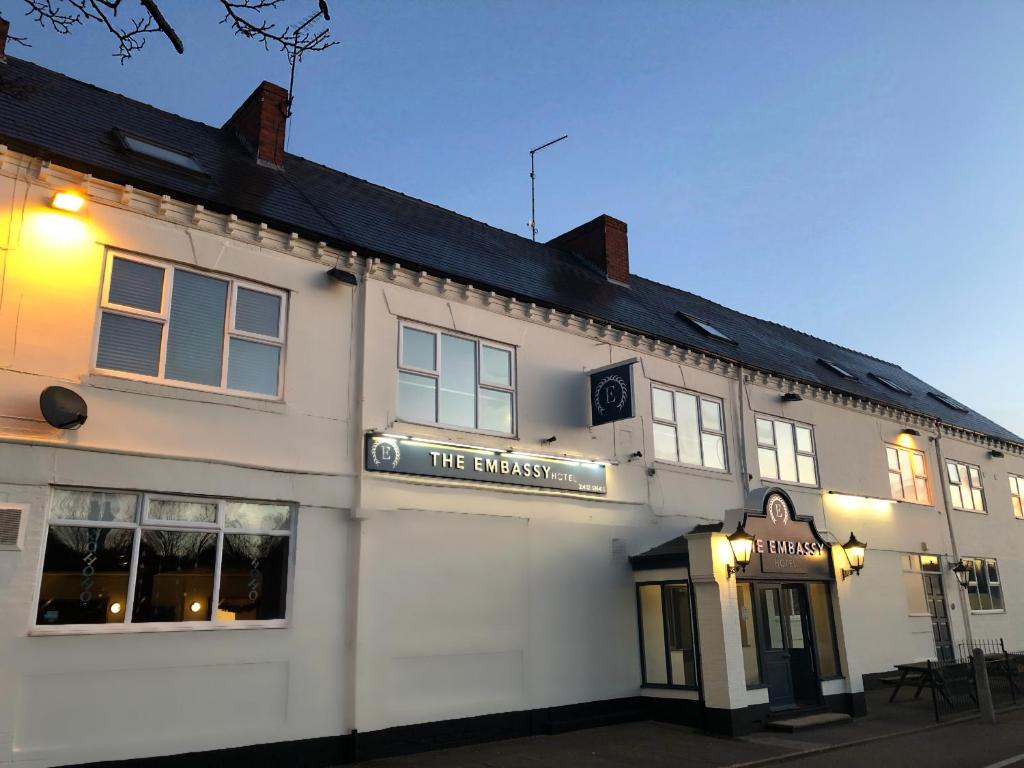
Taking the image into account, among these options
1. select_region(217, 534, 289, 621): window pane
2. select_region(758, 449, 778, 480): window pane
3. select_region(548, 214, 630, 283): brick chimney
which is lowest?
select_region(217, 534, 289, 621): window pane

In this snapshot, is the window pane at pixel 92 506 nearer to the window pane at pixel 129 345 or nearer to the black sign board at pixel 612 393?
the window pane at pixel 129 345

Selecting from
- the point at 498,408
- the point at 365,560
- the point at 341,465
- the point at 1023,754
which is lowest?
the point at 1023,754

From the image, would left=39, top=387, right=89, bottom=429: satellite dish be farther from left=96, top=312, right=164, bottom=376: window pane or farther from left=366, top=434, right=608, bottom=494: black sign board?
left=366, top=434, right=608, bottom=494: black sign board

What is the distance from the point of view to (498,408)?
1319 cm

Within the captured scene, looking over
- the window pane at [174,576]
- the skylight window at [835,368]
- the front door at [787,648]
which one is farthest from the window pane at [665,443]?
the skylight window at [835,368]

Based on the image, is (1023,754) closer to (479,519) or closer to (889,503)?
(479,519)

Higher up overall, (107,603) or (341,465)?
(341,465)

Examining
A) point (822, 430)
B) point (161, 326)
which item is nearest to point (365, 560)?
point (161, 326)

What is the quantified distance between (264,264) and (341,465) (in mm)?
2953

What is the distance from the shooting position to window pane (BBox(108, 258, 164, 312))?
973cm

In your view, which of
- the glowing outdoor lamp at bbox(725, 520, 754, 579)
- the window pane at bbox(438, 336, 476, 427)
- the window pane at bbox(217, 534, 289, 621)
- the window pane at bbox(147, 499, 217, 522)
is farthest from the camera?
the glowing outdoor lamp at bbox(725, 520, 754, 579)

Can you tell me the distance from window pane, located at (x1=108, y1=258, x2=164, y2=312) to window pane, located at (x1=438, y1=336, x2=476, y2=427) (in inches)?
170

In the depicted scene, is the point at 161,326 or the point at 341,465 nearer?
the point at 161,326

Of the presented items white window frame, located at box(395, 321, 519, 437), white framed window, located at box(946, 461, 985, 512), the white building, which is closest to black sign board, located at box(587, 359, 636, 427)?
the white building
